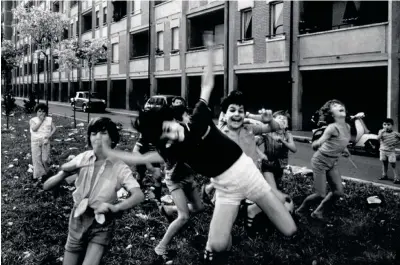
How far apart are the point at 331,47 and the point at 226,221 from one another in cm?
1051

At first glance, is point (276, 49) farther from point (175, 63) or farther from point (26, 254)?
point (26, 254)

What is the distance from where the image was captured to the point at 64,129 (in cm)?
721

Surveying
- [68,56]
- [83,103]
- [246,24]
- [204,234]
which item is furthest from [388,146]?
[246,24]

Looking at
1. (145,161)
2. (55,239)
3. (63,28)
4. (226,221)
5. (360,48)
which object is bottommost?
(55,239)

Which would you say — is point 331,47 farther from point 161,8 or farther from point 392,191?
point 392,191

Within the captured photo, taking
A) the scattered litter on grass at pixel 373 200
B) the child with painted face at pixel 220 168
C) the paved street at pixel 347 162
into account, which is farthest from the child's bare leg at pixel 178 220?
the scattered litter on grass at pixel 373 200

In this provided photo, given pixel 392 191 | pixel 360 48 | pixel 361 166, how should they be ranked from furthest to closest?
pixel 360 48 → pixel 361 166 → pixel 392 191

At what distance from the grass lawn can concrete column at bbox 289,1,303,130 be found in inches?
282

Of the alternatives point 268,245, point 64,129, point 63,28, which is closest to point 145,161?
point 268,245

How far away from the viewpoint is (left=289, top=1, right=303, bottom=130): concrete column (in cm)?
1298

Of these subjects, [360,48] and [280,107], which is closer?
[360,48]

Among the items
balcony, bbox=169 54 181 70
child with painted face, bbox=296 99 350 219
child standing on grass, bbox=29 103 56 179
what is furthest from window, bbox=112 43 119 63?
child with painted face, bbox=296 99 350 219

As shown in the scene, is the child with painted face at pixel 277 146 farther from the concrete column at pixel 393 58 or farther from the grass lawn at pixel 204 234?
the concrete column at pixel 393 58

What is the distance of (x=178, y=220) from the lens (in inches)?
134
